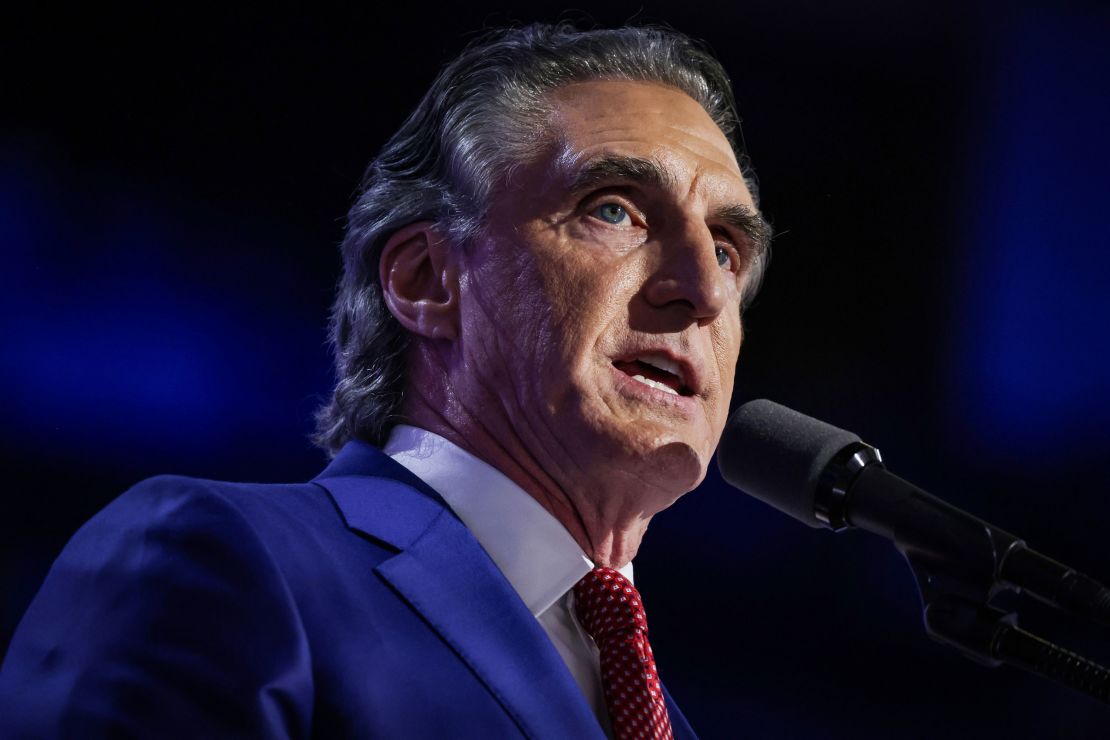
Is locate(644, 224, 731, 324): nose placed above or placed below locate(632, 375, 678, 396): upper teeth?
above

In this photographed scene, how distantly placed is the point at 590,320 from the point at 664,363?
0.13m

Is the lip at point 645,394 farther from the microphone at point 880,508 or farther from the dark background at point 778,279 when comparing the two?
the dark background at point 778,279

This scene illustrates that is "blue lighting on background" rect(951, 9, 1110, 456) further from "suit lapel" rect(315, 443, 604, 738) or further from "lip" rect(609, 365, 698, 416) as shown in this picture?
"suit lapel" rect(315, 443, 604, 738)

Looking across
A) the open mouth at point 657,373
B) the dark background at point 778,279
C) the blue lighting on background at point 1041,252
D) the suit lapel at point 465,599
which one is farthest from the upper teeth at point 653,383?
the blue lighting on background at point 1041,252

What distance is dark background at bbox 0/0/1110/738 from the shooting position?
2.40 m

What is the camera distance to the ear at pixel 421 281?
2.05 metres

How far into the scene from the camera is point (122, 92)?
95.9 inches

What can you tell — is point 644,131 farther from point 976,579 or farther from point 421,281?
point 976,579

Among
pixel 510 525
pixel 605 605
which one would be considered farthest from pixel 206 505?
pixel 605 605

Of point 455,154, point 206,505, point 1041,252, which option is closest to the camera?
point 206,505

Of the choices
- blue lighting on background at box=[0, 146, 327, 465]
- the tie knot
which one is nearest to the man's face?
the tie knot

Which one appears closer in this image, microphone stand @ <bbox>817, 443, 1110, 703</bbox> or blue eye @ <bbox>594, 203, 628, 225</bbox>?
microphone stand @ <bbox>817, 443, 1110, 703</bbox>

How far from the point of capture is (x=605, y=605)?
1820mm

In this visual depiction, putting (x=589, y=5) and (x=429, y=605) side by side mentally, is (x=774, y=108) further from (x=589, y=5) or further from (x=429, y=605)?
(x=429, y=605)
